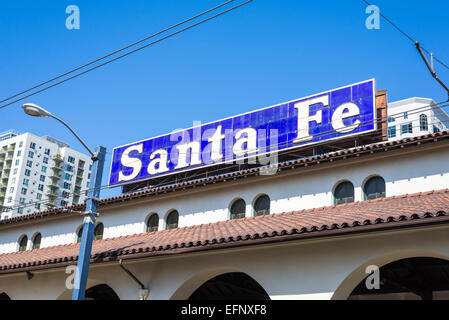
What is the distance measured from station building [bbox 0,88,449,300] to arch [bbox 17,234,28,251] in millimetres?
1772

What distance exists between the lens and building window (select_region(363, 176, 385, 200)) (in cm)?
1639

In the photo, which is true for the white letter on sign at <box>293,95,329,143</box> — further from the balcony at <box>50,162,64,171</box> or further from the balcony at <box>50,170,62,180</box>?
the balcony at <box>50,170,62,180</box>

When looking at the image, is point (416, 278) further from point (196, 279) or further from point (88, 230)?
point (88, 230)

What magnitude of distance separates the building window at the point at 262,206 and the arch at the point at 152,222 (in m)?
4.34

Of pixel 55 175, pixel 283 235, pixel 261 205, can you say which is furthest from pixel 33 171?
pixel 283 235

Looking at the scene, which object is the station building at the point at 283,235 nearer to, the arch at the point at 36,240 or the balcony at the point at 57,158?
the arch at the point at 36,240

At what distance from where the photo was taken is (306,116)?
21.2m

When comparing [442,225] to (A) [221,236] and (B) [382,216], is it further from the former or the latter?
(A) [221,236]

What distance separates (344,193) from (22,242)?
15686 millimetres

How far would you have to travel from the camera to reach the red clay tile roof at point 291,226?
1155 cm

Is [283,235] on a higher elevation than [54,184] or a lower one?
lower

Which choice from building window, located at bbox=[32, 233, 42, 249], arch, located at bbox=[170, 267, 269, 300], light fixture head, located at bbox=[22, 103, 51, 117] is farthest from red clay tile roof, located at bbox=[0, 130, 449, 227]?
arch, located at bbox=[170, 267, 269, 300]
